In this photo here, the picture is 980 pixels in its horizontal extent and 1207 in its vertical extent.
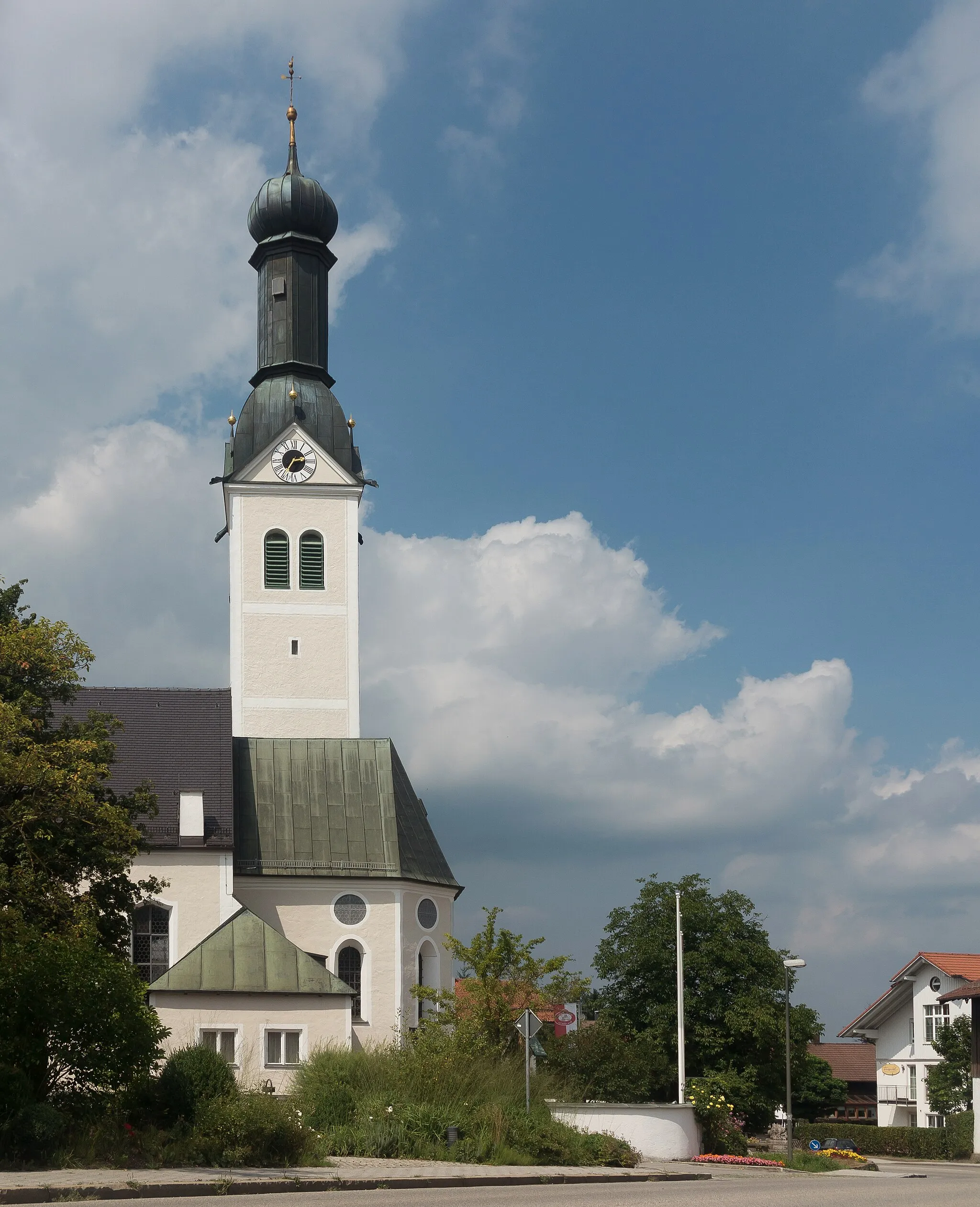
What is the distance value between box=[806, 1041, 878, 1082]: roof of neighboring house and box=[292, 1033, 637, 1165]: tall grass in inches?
2336

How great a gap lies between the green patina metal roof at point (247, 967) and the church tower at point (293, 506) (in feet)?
32.2

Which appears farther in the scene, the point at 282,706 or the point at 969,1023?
the point at 969,1023

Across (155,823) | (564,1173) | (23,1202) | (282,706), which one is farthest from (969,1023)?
(23,1202)

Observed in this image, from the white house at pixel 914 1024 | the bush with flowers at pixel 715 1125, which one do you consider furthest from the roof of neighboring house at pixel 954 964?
the bush with flowers at pixel 715 1125

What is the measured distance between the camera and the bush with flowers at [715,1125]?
3334 cm

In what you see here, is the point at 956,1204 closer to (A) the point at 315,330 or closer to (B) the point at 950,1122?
(B) the point at 950,1122

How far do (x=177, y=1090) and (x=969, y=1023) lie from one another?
134 ft

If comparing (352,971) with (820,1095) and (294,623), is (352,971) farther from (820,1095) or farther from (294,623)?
(820,1095)

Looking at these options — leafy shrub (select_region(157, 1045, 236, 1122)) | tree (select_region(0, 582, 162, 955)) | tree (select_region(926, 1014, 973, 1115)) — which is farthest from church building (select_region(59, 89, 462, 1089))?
tree (select_region(926, 1014, 973, 1115))

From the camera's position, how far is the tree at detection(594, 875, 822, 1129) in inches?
1938

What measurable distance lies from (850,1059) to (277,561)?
173 ft

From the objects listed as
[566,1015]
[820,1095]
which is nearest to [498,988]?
[566,1015]

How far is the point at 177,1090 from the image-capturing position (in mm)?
21625

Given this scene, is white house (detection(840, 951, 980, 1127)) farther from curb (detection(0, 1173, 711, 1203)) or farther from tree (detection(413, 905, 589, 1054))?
curb (detection(0, 1173, 711, 1203))
